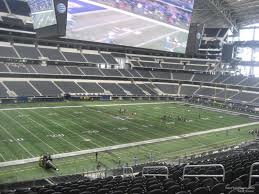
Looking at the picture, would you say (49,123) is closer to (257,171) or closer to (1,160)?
(1,160)

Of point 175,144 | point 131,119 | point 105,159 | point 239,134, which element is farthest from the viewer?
point 131,119

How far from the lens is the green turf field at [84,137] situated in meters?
28.9

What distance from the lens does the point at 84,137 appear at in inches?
1446

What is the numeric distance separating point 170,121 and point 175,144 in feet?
40.4

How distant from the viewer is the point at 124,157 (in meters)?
31.4

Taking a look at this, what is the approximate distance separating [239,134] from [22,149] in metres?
26.7

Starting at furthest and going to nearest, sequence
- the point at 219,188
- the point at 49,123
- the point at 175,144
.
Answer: the point at 49,123 → the point at 175,144 → the point at 219,188

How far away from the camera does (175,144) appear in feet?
122

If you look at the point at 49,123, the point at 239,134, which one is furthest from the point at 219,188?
the point at 239,134

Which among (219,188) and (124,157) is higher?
(219,188)

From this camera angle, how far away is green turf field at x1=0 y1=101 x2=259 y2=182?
28.9m

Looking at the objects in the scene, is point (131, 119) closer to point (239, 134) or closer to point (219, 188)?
point (239, 134)

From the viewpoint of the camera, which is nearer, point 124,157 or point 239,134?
point 124,157

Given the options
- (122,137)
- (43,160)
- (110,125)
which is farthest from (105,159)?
(110,125)
